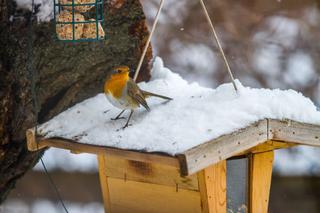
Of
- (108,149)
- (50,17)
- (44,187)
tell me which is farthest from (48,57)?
(44,187)

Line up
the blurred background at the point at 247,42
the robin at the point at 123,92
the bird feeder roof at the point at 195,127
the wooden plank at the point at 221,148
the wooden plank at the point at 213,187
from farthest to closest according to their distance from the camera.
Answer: the blurred background at the point at 247,42
the robin at the point at 123,92
the wooden plank at the point at 213,187
the bird feeder roof at the point at 195,127
the wooden plank at the point at 221,148

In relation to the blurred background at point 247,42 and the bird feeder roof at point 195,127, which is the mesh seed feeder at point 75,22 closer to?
the bird feeder roof at point 195,127

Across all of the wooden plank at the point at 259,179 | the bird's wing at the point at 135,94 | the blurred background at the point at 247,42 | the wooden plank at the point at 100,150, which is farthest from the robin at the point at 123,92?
the blurred background at the point at 247,42

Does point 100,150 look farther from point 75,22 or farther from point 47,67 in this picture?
point 47,67

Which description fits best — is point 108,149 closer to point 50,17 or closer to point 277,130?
point 277,130

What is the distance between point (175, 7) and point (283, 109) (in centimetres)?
174

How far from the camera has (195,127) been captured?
268cm

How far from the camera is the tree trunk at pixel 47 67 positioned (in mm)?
3330

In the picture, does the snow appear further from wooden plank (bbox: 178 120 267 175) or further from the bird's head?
the bird's head

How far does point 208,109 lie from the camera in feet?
9.32

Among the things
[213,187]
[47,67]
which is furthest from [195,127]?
[47,67]

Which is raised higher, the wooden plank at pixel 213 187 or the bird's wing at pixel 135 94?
the bird's wing at pixel 135 94

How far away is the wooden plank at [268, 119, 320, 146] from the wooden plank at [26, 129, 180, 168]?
0.47 meters

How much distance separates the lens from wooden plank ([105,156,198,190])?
2841 mm
